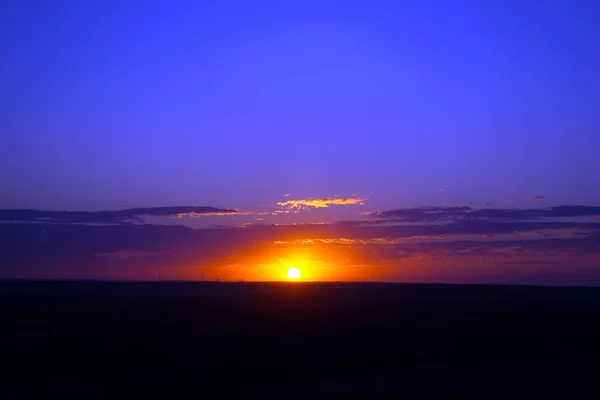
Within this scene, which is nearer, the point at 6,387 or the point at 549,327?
the point at 6,387

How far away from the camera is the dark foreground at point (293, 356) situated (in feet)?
70.8

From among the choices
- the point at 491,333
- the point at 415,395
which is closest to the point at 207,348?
the point at 415,395

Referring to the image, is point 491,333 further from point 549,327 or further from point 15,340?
point 15,340

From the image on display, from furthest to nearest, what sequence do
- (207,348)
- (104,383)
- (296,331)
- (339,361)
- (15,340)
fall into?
(296,331)
(15,340)
(207,348)
(339,361)
(104,383)

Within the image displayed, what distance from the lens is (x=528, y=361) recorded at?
26938 mm

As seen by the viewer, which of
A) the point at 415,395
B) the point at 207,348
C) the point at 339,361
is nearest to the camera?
the point at 415,395

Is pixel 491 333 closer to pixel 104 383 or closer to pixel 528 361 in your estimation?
pixel 528 361

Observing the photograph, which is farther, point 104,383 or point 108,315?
point 108,315

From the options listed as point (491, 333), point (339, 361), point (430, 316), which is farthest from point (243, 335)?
point (430, 316)

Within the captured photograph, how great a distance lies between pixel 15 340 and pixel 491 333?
22632 millimetres

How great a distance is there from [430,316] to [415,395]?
23.9m

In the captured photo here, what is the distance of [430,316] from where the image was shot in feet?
144

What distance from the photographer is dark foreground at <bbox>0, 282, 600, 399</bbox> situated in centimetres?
2159

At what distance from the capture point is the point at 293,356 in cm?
2731
